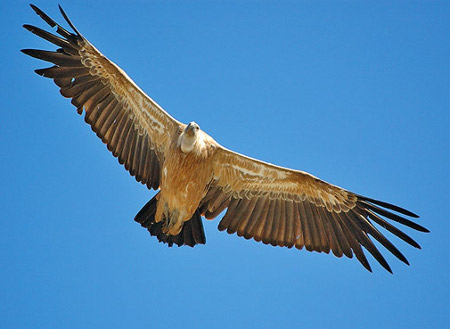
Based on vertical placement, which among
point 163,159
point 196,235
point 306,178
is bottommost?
point 196,235

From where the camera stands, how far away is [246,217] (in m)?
9.10

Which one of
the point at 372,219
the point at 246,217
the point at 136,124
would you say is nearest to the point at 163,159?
the point at 136,124

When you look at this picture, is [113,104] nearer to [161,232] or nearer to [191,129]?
[191,129]

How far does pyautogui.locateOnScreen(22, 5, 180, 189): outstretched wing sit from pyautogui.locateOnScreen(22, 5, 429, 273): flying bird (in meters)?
0.01

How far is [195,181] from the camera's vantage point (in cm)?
856

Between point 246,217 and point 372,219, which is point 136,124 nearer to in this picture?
point 246,217

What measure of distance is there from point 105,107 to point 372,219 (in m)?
3.81

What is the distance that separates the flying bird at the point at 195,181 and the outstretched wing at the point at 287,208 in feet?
0.04

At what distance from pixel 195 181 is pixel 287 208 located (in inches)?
54.7

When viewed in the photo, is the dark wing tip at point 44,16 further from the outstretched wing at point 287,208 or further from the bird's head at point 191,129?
the outstretched wing at point 287,208

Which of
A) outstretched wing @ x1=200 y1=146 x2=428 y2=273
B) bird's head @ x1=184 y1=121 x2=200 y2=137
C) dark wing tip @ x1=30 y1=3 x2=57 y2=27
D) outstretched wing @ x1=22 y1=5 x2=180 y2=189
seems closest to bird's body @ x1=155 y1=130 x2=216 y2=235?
bird's head @ x1=184 y1=121 x2=200 y2=137

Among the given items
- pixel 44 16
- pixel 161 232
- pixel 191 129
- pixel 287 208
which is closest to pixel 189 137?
pixel 191 129

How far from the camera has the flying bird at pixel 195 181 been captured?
8.52 m

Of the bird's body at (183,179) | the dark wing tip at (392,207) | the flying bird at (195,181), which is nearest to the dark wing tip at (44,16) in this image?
the flying bird at (195,181)
